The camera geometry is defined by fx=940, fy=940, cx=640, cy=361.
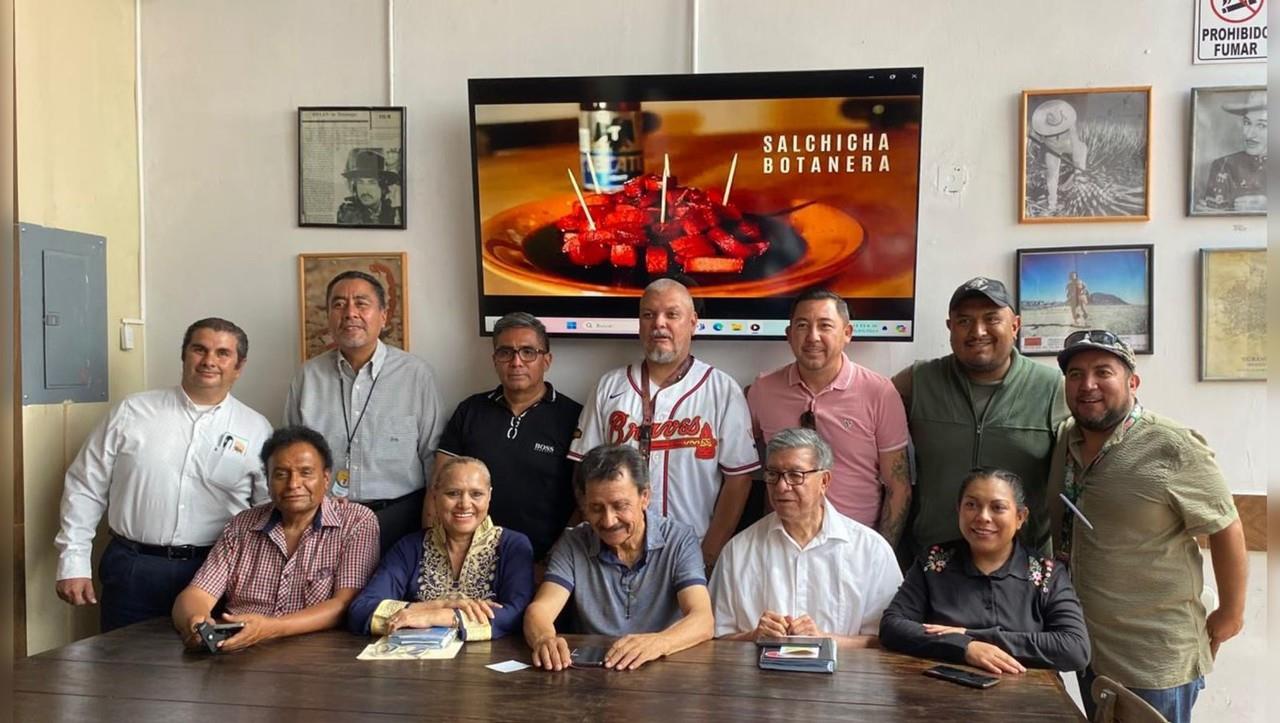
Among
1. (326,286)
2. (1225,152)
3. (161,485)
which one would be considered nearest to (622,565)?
(161,485)

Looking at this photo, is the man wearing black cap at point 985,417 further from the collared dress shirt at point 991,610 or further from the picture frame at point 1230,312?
the picture frame at point 1230,312

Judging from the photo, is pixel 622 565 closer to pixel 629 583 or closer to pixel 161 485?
pixel 629 583

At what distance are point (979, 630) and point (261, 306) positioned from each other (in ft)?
10.5

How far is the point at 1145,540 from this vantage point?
110 inches

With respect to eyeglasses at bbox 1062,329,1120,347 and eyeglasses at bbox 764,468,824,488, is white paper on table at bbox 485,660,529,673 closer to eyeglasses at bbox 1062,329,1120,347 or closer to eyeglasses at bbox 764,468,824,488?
eyeglasses at bbox 764,468,824,488

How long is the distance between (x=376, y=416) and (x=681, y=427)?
1.23m

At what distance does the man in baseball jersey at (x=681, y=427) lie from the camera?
10.8 feet

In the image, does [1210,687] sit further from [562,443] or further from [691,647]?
[562,443]

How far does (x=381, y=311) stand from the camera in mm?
3713

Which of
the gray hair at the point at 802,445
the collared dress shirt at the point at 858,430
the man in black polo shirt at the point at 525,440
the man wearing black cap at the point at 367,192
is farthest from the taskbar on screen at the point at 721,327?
the gray hair at the point at 802,445

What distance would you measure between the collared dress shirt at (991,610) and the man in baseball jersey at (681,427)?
807mm

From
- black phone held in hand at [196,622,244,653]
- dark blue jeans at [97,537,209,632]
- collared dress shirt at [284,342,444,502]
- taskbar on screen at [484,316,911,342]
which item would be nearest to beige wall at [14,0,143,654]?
dark blue jeans at [97,537,209,632]

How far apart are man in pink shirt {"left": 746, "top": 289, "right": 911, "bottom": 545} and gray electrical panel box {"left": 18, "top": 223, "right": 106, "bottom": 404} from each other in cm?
287

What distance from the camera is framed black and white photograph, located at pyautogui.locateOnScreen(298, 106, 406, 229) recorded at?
13.2 feet
